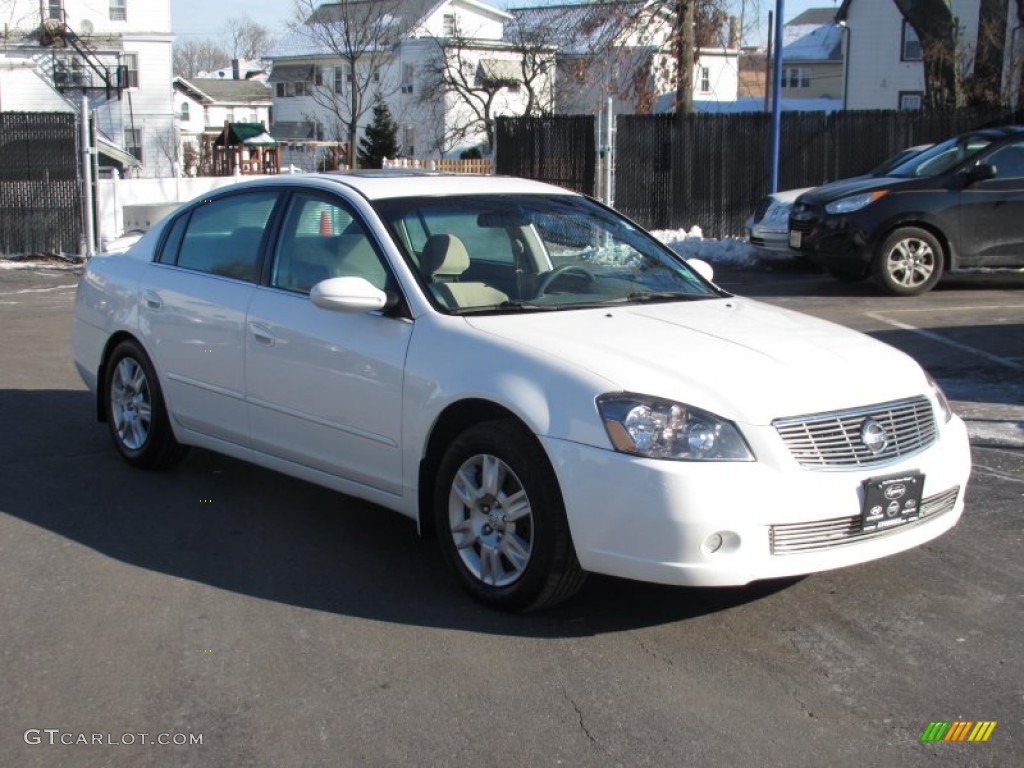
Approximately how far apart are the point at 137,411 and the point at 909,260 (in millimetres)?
9254

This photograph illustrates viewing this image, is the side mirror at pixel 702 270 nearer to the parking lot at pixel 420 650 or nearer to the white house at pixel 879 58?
the parking lot at pixel 420 650

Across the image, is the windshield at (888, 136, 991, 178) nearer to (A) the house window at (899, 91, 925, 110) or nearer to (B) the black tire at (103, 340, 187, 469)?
(B) the black tire at (103, 340, 187, 469)

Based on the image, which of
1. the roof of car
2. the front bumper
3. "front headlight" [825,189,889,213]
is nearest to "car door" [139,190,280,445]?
the roof of car

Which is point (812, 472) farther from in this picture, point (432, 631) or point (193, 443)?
Answer: point (193, 443)

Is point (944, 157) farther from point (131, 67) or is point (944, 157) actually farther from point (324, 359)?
point (131, 67)

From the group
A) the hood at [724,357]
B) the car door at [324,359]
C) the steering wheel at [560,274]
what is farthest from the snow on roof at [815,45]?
the hood at [724,357]

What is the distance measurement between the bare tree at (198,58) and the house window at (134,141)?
214 feet

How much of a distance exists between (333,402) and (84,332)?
8.55 feet

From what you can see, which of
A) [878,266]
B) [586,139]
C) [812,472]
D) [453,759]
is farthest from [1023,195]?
[453,759]

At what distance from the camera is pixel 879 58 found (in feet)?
158

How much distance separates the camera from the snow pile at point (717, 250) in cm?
1747

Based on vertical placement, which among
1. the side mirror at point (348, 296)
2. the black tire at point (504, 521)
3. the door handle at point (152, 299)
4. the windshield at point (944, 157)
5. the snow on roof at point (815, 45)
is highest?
the snow on roof at point (815, 45)

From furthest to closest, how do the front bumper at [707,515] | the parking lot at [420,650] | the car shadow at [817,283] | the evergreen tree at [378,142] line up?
the evergreen tree at [378,142] < the car shadow at [817,283] < the front bumper at [707,515] < the parking lot at [420,650]

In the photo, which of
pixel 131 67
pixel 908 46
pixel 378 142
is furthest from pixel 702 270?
pixel 131 67
